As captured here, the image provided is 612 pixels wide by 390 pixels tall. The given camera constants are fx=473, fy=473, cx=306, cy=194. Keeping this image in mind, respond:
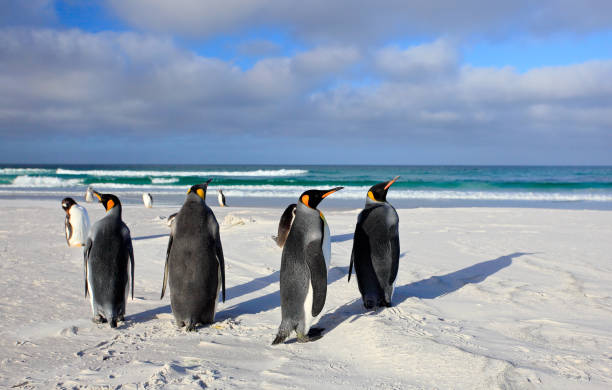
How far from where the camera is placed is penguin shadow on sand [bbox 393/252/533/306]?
4789 millimetres

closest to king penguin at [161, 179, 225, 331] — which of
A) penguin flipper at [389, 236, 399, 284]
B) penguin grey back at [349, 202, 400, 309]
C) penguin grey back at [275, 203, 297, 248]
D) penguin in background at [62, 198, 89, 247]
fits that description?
penguin grey back at [349, 202, 400, 309]

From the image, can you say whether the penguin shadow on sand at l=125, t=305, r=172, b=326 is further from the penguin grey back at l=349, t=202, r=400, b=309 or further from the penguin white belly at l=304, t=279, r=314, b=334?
the penguin grey back at l=349, t=202, r=400, b=309

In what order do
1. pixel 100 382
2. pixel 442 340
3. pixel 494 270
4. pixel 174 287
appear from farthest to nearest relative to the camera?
pixel 494 270 → pixel 174 287 → pixel 442 340 → pixel 100 382

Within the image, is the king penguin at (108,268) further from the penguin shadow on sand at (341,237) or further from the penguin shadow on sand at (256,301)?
the penguin shadow on sand at (341,237)

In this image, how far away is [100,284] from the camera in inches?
152

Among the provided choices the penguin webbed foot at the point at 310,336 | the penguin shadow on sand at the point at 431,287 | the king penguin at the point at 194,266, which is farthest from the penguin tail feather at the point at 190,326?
the penguin shadow on sand at the point at 431,287

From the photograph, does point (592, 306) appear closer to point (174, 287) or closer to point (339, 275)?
point (339, 275)

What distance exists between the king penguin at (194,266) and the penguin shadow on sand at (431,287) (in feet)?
3.08

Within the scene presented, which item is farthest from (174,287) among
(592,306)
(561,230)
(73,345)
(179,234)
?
(561,230)

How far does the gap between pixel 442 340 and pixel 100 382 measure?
7.09 feet

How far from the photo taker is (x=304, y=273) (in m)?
3.49

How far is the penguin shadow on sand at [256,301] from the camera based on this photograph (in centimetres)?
427

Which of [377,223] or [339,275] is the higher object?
[377,223]

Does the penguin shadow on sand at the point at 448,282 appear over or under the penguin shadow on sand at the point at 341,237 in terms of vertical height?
under
